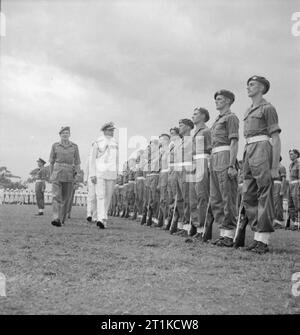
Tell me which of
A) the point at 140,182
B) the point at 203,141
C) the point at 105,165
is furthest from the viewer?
the point at 140,182

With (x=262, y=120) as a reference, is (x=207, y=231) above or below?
below

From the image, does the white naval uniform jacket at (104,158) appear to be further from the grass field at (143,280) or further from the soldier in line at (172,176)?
the grass field at (143,280)

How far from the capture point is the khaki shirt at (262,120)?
239 inches

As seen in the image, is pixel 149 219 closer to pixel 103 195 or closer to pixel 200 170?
pixel 103 195

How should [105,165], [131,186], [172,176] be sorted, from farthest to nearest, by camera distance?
[131,186] < [105,165] < [172,176]

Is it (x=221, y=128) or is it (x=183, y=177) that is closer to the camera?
(x=221, y=128)

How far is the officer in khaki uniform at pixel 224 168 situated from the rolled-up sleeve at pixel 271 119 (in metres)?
0.75

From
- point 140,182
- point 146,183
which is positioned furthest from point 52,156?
point 140,182

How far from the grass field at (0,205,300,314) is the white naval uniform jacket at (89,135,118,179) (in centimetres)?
427

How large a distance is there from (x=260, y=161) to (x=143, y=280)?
2.75 metres

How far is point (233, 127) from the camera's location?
6844 mm

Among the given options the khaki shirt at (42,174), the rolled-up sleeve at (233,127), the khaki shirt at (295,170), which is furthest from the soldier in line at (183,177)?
the khaki shirt at (42,174)
